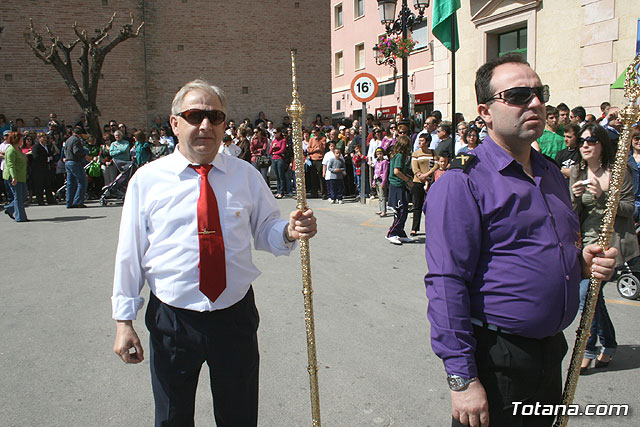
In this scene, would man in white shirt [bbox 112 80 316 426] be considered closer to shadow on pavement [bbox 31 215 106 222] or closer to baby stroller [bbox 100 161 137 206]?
shadow on pavement [bbox 31 215 106 222]

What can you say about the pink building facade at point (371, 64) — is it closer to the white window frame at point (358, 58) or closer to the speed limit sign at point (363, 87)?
the white window frame at point (358, 58)

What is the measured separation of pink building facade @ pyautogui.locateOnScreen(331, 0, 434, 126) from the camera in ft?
91.2

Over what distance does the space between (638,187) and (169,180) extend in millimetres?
6125

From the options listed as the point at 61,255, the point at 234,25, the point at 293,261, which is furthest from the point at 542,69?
the point at 234,25

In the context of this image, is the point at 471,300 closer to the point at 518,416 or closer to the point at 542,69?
the point at 518,416

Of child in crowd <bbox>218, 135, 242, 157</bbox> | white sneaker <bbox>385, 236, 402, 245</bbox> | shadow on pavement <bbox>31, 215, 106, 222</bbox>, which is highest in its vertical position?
child in crowd <bbox>218, 135, 242, 157</bbox>

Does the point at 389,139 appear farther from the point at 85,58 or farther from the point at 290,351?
the point at 85,58

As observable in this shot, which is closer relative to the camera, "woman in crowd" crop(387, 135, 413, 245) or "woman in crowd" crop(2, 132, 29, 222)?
"woman in crowd" crop(387, 135, 413, 245)

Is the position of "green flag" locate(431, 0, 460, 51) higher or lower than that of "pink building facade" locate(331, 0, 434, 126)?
lower

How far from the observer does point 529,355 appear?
6.75ft

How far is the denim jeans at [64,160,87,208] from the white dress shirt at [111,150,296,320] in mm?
12224

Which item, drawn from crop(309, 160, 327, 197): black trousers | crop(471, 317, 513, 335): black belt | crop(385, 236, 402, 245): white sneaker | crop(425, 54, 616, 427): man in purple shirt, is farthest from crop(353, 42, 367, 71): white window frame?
crop(471, 317, 513, 335): black belt

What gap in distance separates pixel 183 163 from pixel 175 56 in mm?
28517

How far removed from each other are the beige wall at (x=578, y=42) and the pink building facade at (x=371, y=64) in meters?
10.7
